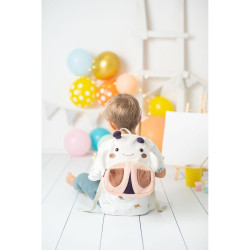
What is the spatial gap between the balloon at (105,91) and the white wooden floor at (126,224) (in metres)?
1.35

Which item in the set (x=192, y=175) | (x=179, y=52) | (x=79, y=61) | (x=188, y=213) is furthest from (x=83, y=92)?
(x=188, y=213)

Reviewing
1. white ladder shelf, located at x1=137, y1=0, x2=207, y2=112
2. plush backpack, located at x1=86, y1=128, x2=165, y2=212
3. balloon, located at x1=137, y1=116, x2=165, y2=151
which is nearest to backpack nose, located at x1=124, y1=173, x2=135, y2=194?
plush backpack, located at x1=86, y1=128, x2=165, y2=212

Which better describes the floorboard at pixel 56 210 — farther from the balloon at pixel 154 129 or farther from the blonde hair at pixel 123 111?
the balloon at pixel 154 129

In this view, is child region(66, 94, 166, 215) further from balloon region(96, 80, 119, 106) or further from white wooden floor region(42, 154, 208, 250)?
balloon region(96, 80, 119, 106)

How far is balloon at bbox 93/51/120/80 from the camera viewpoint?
12.9 feet

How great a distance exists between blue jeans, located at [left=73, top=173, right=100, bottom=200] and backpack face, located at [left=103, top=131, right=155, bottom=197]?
442 mm

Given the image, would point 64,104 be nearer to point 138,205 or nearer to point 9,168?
point 138,205

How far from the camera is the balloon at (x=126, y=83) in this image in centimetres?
385

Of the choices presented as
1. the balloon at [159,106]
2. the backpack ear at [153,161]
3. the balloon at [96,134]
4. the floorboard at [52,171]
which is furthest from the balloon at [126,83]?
the backpack ear at [153,161]

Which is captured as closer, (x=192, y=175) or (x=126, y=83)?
(x=192, y=175)

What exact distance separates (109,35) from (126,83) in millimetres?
704

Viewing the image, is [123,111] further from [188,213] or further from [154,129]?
Answer: [154,129]

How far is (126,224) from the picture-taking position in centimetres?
198
